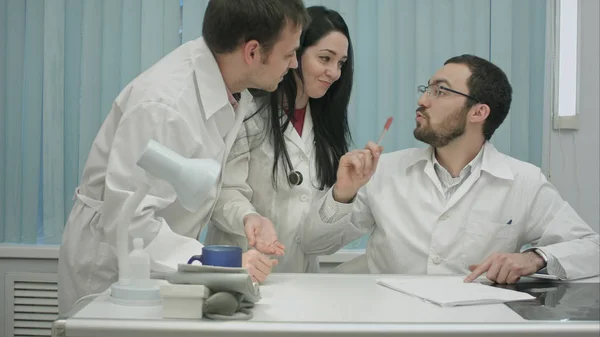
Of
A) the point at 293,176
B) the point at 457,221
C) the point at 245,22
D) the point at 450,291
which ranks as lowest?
the point at 450,291

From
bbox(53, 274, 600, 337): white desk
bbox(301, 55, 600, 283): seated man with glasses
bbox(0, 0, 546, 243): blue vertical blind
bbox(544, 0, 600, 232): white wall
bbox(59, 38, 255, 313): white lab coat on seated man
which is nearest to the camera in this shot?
bbox(53, 274, 600, 337): white desk

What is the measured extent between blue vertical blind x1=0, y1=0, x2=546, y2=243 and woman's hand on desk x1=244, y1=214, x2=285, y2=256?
46.3 inches

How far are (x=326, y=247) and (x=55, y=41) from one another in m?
1.53

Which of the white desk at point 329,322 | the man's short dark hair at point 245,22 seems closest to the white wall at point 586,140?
the white desk at point 329,322

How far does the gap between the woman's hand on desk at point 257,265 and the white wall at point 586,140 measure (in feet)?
3.72

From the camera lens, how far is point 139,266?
1.31 metres

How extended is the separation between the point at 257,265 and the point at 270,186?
22.6 inches

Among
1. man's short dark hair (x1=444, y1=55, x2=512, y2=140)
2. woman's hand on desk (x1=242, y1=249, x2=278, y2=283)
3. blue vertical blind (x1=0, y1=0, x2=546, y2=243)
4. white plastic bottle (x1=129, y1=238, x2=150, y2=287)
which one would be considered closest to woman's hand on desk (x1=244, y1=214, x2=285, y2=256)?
woman's hand on desk (x1=242, y1=249, x2=278, y2=283)

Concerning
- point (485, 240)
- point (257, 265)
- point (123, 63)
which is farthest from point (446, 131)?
point (123, 63)

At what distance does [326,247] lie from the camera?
2070 millimetres

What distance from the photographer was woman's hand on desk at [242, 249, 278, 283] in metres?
1.50

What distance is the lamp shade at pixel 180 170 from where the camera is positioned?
1204 millimetres

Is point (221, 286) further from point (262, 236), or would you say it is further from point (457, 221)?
point (457, 221)

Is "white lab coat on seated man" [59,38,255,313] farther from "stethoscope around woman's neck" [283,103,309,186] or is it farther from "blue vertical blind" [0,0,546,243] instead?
"blue vertical blind" [0,0,546,243]
